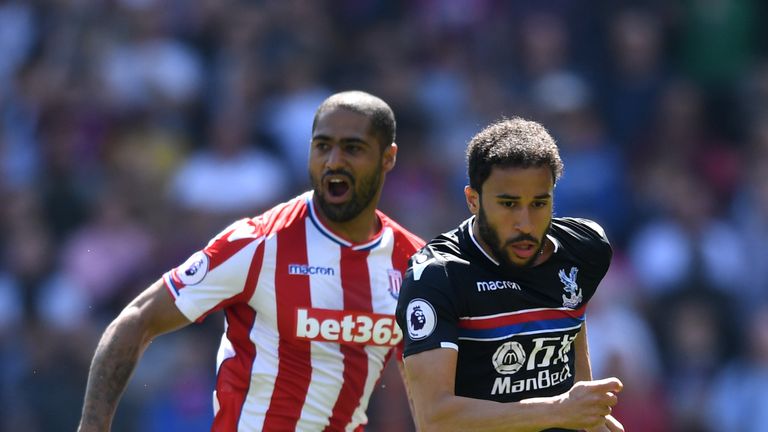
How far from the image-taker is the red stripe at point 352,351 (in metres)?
5.48

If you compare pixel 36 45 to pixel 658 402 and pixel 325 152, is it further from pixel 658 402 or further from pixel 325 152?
pixel 325 152

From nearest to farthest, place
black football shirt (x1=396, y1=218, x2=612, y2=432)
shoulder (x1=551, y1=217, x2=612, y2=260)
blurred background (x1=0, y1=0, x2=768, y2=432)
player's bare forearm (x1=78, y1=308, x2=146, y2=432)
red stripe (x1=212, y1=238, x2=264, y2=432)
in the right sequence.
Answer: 1. black football shirt (x1=396, y1=218, x2=612, y2=432)
2. shoulder (x1=551, y1=217, x2=612, y2=260)
3. player's bare forearm (x1=78, y1=308, x2=146, y2=432)
4. red stripe (x1=212, y1=238, x2=264, y2=432)
5. blurred background (x1=0, y1=0, x2=768, y2=432)

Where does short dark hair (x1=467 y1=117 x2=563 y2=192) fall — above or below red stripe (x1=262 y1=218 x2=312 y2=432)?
above

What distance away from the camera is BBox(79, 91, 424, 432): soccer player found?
5.31 metres

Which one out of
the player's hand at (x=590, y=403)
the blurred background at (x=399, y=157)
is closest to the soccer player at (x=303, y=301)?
the player's hand at (x=590, y=403)

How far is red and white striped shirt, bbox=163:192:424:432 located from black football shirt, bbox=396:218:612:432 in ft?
2.52

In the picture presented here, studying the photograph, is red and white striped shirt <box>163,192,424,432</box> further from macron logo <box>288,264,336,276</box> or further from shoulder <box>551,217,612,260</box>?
shoulder <box>551,217,612,260</box>

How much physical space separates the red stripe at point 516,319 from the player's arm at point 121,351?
1306mm

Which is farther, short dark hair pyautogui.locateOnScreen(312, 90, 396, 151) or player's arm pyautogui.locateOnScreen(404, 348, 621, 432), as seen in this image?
short dark hair pyautogui.locateOnScreen(312, 90, 396, 151)

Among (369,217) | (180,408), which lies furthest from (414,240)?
(180,408)

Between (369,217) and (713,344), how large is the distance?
521cm

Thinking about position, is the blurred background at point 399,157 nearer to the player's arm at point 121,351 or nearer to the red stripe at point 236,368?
the red stripe at point 236,368

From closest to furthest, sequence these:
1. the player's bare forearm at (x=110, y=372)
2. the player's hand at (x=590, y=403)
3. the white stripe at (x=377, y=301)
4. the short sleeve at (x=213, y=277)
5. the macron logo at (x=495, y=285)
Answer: the player's hand at (x=590, y=403)
the macron logo at (x=495, y=285)
the player's bare forearm at (x=110, y=372)
the short sleeve at (x=213, y=277)
the white stripe at (x=377, y=301)

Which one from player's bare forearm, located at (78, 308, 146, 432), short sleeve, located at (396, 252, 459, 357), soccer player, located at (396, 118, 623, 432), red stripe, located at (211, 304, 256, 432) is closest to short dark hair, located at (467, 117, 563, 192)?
soccer player, located at (396, 118, 623, 432)
